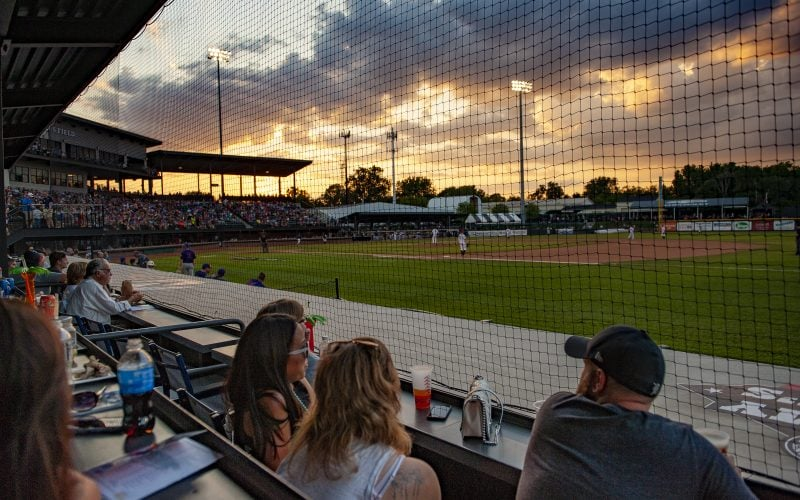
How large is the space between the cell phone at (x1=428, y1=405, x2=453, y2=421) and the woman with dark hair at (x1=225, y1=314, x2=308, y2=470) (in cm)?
76

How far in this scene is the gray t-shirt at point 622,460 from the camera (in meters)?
1.55

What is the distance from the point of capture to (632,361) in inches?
68.6

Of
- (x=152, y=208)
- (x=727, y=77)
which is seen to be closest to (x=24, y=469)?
(x=727, y=77)

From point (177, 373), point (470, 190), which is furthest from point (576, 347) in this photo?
point (470, 190)

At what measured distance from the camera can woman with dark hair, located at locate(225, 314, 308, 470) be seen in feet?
7.39

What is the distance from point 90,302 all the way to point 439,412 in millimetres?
4722

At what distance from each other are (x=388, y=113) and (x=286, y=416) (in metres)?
5.64

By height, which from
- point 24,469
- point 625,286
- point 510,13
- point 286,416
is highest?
point 510,13

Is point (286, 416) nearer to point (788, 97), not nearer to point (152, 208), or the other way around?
point (788, 97)

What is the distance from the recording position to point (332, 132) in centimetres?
766

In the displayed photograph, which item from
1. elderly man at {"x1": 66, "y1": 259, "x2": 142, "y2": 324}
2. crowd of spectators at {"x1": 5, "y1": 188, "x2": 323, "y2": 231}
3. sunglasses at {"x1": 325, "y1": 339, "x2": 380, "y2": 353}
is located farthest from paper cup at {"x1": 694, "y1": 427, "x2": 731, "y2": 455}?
crowd of spectators at {"x1": 5, "y1": 188, "x2": 323, "y2": 231}

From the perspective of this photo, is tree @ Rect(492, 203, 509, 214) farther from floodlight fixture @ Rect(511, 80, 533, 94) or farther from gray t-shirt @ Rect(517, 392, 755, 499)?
gray t-shirt @ Rect(517, 392, 755, 499)

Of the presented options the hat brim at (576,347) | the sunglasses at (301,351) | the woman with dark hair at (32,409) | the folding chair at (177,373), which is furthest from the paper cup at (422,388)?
the woman with dark hair at (32,409)

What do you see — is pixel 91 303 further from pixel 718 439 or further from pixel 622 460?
pixel 718 439
